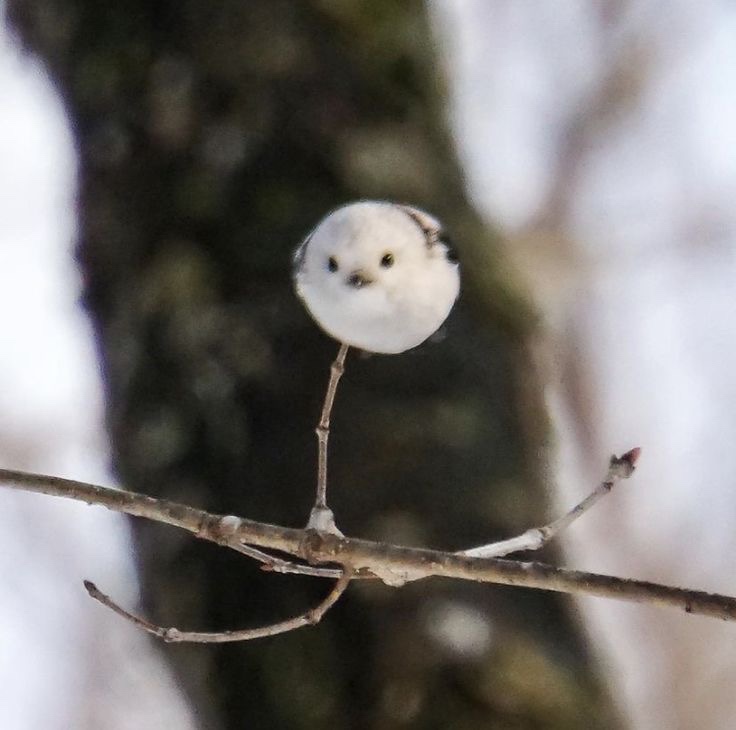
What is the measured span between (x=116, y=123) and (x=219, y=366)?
0.54ft

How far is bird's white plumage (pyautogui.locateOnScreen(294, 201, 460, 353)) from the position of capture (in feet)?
0.99

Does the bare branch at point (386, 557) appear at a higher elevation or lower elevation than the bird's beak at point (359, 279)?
lower

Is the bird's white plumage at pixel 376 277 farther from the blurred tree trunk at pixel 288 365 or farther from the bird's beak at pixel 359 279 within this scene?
the blurred tree trunk at pixel 288 365

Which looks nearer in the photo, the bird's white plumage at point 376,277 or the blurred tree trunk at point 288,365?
the bird's white plumage at point 376,277

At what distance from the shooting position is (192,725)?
0.51 m

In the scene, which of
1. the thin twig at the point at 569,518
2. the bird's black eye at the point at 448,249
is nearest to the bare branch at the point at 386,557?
the thin twig at the point at 569,518

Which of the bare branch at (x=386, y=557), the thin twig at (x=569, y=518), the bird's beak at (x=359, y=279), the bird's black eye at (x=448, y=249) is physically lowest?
the bare branch at (x=386, y=557)

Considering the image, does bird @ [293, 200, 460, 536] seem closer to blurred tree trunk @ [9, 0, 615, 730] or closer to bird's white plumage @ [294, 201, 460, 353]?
bird's white plumage @ [294, 201, 460, 353]

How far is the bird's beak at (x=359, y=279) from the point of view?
0.98ft

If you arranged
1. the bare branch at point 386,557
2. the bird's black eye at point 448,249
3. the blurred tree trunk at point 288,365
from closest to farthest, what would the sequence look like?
1. the bare branch at point 386,557
2. the bird's black eye at point 448,249
3. the blurred tree trunk at point 288,365

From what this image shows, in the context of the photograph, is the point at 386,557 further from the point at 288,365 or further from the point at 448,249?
the point at 288,365

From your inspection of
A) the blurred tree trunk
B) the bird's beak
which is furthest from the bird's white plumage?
the blurred tree trunk

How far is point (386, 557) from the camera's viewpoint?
27 centimetres

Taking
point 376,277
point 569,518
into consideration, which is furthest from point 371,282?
point 569,518
